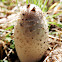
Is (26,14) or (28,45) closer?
(26,14)

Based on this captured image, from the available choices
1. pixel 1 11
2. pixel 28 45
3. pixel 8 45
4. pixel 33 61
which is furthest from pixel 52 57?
pixel 1 11

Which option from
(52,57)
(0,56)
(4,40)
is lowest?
(0,56)

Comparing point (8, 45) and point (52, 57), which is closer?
point (52, 57)

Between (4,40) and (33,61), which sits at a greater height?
(4,40)

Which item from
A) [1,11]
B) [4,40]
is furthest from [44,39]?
[1,11]

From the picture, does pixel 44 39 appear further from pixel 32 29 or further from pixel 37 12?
pixel 37 12

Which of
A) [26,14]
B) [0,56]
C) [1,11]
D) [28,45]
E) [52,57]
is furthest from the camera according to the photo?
[1,11]

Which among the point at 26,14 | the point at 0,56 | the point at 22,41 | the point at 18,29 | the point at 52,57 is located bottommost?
the point at 0,56

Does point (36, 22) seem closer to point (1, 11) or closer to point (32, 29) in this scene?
point (32, 29)

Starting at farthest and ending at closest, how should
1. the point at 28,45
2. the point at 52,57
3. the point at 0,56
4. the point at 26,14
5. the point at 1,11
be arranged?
the point at 1,11, the point at 0,56, the point at 52,57, the point at 28,45, the point at 26,14
